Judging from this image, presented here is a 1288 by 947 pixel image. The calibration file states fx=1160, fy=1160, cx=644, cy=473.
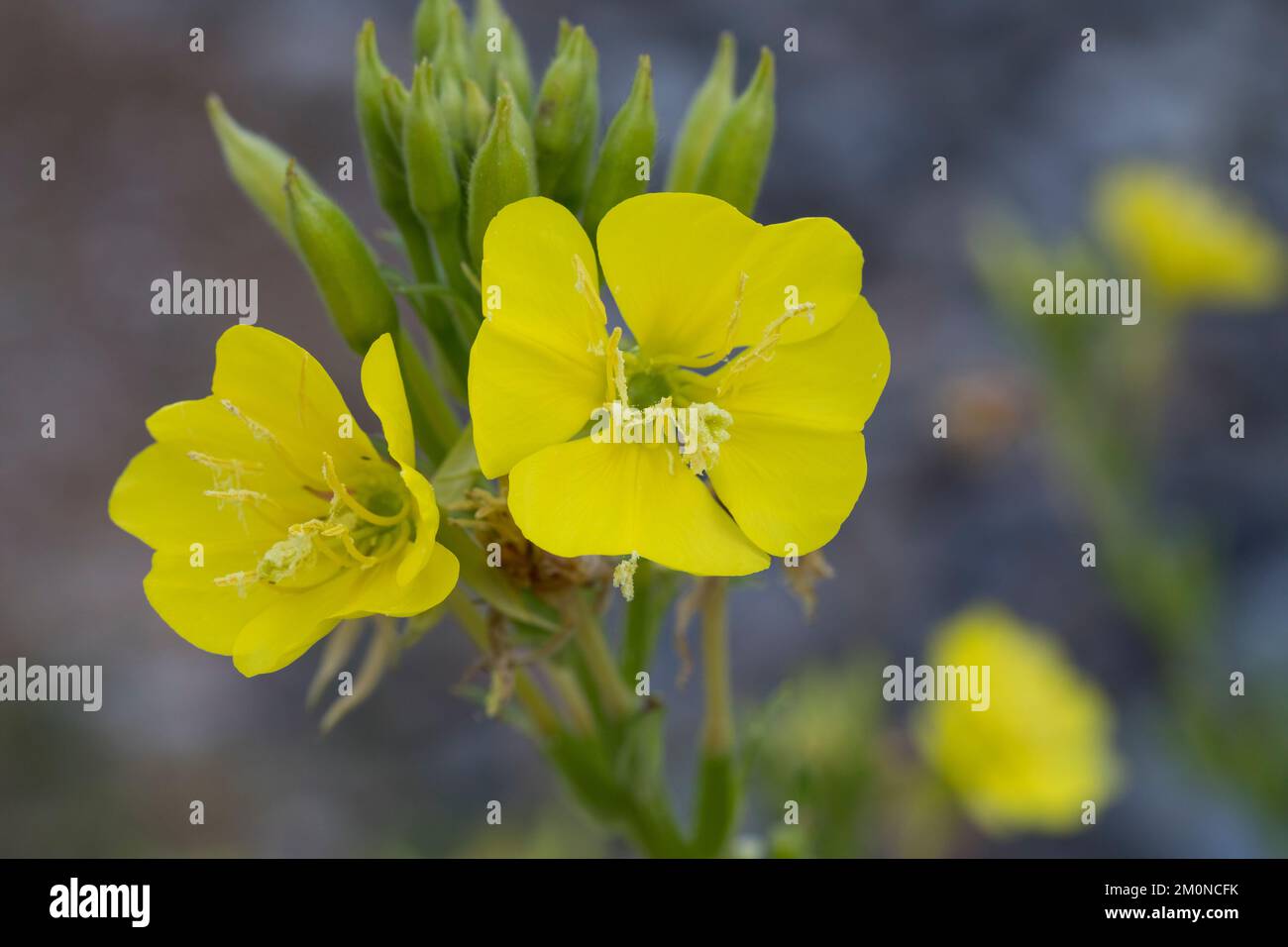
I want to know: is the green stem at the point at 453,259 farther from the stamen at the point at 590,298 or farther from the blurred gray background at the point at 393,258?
the blurred gray background at the point at 393,258

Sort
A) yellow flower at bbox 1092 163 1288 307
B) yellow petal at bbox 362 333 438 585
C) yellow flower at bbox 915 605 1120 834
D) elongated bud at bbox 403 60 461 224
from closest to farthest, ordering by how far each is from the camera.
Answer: yellow petal at bbox 362 333 438 585 → elongated bud at bbox 403 60 461 224 → yellow flower at bbox 915 605 1120 834 → yellow flower at bbox 1092 163 1288 307

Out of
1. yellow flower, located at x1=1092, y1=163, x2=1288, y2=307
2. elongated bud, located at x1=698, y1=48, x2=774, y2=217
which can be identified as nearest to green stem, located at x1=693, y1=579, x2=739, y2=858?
elongated bud, located at x1=698, y1=48, x2=774, y2=217

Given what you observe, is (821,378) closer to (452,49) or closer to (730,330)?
(730,330)

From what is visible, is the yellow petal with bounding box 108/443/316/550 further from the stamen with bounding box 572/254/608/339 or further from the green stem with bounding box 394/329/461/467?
the stamen with bounding box 572/254/608/339

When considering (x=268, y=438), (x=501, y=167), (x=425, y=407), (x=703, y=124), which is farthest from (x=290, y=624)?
(x=703, y=124)

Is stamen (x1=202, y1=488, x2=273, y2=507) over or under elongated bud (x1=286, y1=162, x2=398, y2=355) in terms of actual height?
under

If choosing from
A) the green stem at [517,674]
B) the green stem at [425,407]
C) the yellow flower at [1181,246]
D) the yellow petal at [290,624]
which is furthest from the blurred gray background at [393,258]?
the yellow petal at [290,624]
